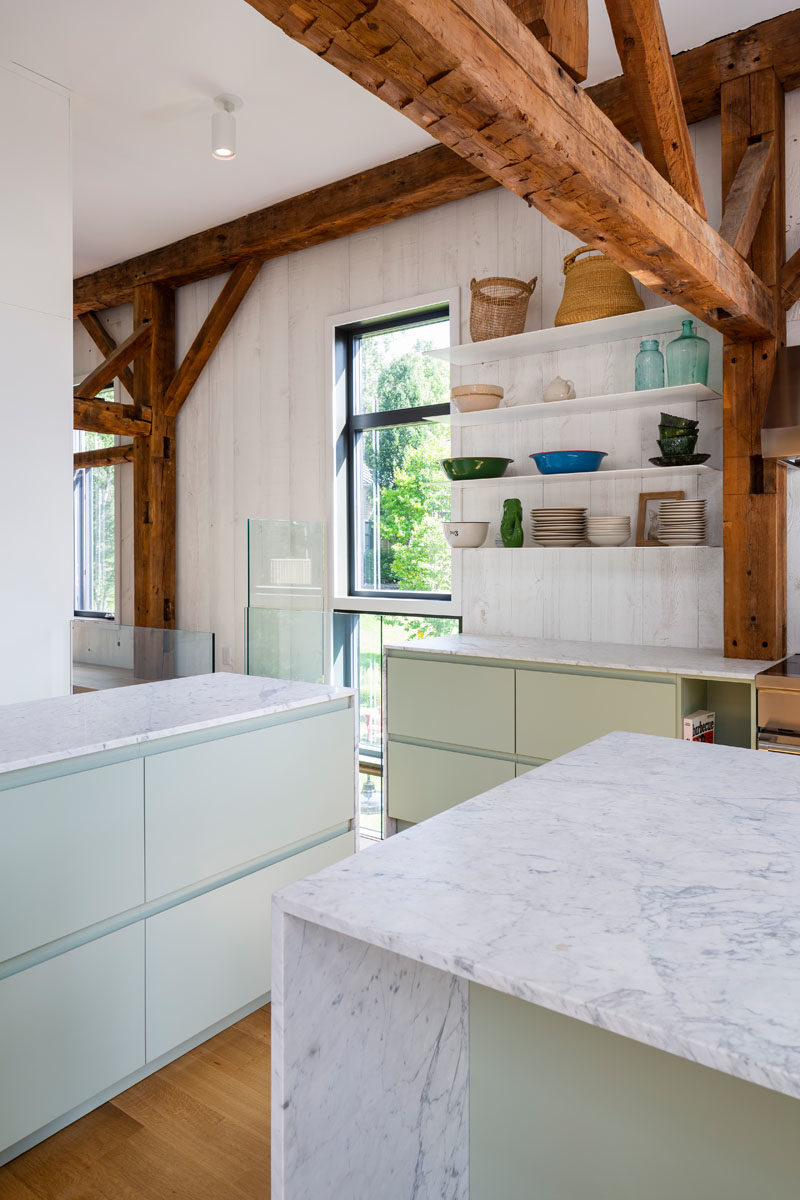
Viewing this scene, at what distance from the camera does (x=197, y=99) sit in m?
3.37

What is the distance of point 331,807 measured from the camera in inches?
95.0

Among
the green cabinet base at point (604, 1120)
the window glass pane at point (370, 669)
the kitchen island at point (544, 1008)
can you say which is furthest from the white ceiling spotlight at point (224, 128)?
the green cabinet base at point (604, 1120)

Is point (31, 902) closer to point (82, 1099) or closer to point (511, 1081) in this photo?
point (82, 1099)

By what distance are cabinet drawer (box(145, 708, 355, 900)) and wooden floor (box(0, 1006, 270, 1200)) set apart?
455 millimetres

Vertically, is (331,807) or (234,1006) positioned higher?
(331,807)

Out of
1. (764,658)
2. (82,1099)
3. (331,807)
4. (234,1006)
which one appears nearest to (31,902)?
(82,1099)

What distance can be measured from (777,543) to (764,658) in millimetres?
406

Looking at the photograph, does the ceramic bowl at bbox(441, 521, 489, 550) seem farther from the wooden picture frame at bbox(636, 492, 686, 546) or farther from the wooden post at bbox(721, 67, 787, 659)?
the wooden post at bbox(721, 67, 787, 659)

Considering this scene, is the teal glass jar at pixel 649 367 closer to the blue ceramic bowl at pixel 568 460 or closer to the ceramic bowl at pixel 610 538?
the blue ceramic bowl at pixel 568 460

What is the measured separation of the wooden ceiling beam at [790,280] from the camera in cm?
298

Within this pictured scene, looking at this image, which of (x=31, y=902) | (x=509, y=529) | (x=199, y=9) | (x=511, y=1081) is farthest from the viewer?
(x=509, y=529)

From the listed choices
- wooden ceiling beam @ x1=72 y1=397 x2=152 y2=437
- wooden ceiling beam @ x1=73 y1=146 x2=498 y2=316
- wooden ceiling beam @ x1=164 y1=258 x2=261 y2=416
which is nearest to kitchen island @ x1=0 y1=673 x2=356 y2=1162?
wooden ceiling beam @ x1=73 y1=146 x2=498 y2=316

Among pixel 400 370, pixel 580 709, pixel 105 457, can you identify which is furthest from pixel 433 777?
pixel 105 457

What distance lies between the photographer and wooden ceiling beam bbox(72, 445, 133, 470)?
5.38 meters
